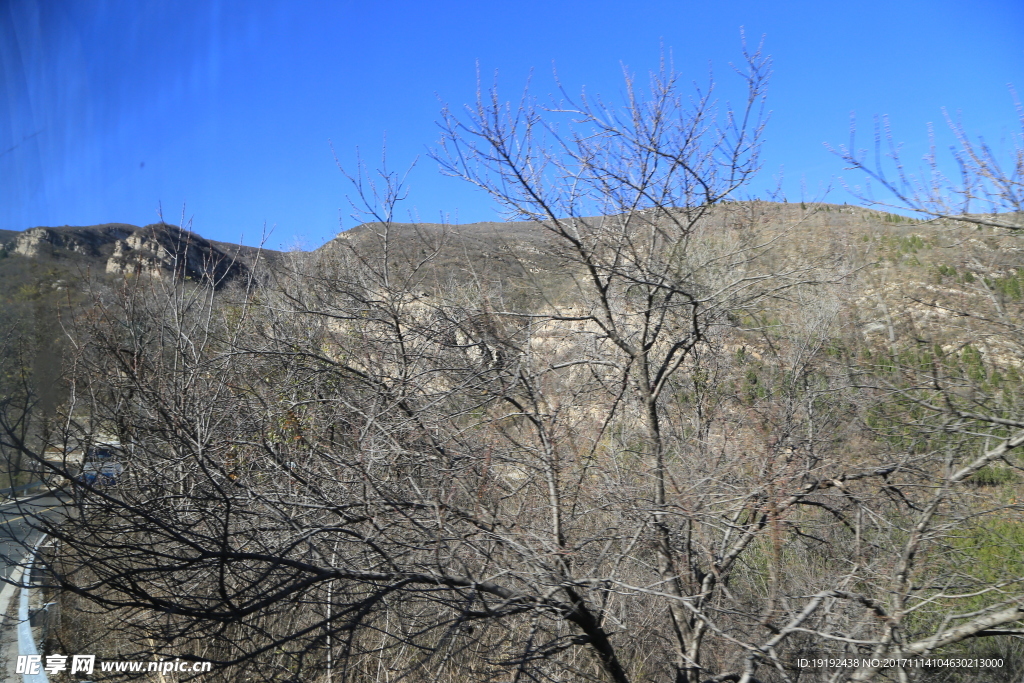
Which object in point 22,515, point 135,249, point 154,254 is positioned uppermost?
point 135,249

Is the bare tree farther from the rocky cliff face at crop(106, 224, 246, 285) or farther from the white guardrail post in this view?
the rocky cliff face at crop(106, 224, 246, 285)

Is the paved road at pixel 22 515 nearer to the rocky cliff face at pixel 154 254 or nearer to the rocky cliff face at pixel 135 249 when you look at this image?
the rocky cliff face at pixel 135 249

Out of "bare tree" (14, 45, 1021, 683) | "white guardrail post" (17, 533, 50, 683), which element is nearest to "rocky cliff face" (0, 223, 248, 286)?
"bare tree" (14, 45, 1021, 683)

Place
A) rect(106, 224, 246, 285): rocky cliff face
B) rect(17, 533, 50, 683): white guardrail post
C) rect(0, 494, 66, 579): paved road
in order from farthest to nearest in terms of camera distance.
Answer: rect(106, 224, 246, 285): rocky cliff face < rect(17, 533, 50, 683): white guardrail post < rect(0, 494, 66, 579): paved road

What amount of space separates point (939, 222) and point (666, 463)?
338 cm

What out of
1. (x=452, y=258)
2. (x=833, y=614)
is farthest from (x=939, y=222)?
(x=452, y=258)

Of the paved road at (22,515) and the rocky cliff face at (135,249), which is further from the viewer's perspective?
the rocky cliff face at (135,249)

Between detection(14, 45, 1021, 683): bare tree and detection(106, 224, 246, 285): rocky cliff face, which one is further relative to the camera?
detection(106, 224, 246, 285): rocky cliff face

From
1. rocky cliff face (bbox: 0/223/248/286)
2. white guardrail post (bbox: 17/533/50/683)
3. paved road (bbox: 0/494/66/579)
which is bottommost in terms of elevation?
white guardrail post (bbox: 17/533/50/683)

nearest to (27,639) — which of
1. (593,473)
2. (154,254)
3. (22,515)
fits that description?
(22,515)

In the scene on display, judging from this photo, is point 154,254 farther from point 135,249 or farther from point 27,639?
point 27,639

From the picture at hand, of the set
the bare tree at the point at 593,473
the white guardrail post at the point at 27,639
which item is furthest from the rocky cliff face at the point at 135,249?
the white guardrail post at the point at 27,639

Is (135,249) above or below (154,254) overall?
above

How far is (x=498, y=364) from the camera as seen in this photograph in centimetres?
618
